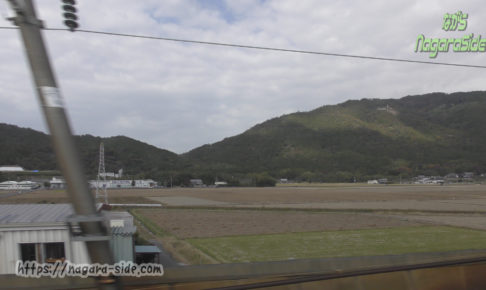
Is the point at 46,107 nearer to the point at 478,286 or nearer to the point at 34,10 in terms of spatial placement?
the point at 34,10

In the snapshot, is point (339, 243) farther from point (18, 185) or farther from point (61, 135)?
point (18, 185)

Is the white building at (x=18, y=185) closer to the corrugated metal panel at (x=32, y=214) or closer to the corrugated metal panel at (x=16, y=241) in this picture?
the corrugated metal panel at (x=32, y=214)

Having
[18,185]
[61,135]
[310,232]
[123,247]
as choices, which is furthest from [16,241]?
[18,185]

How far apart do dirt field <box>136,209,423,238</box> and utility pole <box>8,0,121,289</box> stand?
2541cm

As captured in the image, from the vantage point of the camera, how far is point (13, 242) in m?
9.43

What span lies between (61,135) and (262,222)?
3294 centimetres

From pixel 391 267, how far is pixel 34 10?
503 centimetres

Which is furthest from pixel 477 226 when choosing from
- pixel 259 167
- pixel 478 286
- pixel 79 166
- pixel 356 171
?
pixel 259 167

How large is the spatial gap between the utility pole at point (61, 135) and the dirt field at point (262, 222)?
83.4 ft

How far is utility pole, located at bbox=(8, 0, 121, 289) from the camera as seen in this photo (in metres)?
2.90

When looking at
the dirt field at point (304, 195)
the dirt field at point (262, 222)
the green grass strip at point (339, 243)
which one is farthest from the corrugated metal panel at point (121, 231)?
the dirt field at point (304, 195)

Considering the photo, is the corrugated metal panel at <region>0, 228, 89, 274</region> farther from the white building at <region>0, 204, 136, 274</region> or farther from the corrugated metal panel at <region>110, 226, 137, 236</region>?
the corrugated metal panel at <region>110, 226, 137, 236</region>

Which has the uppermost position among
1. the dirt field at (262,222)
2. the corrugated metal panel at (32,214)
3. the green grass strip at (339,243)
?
the corrugated metal panel at (32,214)

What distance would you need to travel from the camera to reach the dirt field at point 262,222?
98.3 ft
